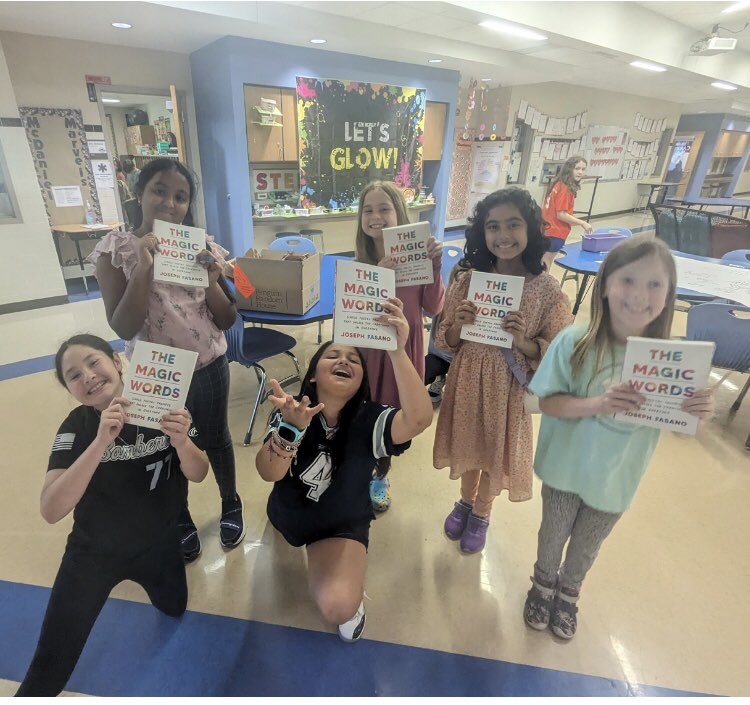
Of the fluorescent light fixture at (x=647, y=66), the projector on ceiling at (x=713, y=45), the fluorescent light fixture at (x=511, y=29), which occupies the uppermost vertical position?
the projector on ceiling at (x=713, y=45)

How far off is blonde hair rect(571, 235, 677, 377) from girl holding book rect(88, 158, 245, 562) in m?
1.20

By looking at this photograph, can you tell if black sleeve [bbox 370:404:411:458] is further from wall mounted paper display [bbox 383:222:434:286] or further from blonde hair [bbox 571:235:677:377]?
blonde hair [bbox 571:235:677:377]

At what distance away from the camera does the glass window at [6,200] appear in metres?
3.92

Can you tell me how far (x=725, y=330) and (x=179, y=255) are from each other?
289cm

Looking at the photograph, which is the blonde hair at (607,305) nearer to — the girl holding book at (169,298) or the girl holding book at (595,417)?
the girl holding book at (595,417)

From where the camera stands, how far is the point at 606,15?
14.8 ft

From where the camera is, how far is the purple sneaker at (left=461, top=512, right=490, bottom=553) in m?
1.83

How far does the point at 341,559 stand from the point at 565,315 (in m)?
1.11

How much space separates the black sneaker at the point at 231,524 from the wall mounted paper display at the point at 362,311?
3.46 ft

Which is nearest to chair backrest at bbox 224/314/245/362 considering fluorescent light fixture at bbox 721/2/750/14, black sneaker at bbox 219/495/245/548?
black sneaker at bbox 219/495/245/548

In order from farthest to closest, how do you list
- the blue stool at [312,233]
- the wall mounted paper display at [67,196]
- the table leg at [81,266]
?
the blue stool at [312,233]
the table leg at [81,266]
the wall mounted paper display at [67,196]

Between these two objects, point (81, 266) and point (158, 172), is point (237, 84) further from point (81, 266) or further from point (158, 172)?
point (158, 172)

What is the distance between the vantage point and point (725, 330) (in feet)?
8.07

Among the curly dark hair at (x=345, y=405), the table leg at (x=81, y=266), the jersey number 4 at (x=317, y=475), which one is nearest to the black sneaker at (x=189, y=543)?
Result: the jersey number 4 at (x=317, y=475)
